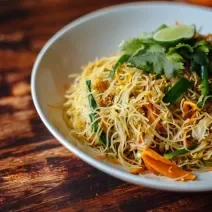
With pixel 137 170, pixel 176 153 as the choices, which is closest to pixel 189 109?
pixel 176 153

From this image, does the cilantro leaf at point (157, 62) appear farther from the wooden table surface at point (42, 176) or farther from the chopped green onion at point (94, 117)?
the wooden table surface at point (42, 176)

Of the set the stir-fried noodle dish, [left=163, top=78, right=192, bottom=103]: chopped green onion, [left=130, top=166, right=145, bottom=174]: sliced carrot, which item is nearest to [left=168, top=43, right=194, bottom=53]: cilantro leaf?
the stir-fried noodle dish

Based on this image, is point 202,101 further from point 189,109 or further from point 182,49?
point 182,49

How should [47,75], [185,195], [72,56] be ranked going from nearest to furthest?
[185,195], [47,75], [72,56]

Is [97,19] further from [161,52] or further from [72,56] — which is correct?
[161,52]

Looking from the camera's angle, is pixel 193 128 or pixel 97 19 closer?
pixel 193 128

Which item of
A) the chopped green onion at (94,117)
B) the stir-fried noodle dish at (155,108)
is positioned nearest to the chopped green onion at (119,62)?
the stir-fried noodle dish at (155,108)

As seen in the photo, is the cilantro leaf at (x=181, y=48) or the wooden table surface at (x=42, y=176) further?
the cilantro leaf at (x=181, y=48)

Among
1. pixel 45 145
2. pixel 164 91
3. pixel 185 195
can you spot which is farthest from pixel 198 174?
pixel 45 145
